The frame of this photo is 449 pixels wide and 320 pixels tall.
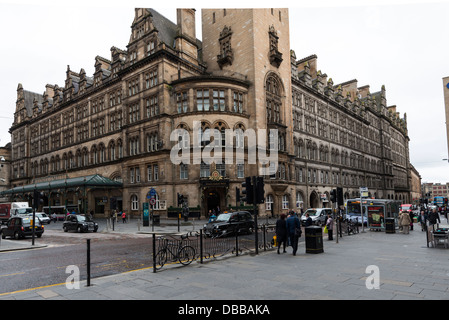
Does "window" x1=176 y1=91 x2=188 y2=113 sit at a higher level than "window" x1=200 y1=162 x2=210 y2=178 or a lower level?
higher

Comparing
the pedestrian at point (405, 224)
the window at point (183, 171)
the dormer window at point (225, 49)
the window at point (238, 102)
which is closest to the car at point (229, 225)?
the pedestrian at point (405, 224)

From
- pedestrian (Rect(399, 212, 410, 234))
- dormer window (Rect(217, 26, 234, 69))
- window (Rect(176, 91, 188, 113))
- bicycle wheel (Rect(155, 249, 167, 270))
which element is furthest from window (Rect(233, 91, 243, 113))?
bicycle wheel (Rect(155, 249, 167, 270))

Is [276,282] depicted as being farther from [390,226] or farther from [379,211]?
[379,211]

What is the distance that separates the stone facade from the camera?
122ft

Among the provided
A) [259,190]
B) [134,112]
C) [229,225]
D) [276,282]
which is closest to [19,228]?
[229,225]

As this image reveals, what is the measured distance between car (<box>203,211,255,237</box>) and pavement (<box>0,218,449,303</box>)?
801 centimetres

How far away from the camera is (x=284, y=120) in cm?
4356

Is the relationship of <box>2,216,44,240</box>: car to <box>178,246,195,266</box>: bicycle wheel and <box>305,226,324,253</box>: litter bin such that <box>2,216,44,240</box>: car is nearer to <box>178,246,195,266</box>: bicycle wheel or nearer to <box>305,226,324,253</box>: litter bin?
<box>178,246,195,266</box>: bicycle wheel

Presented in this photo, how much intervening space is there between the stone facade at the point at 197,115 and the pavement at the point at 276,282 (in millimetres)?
24620

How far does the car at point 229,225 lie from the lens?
1992 cm

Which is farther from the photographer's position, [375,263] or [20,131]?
[20,131]

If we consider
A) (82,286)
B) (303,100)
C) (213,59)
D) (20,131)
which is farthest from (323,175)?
(20,131)
